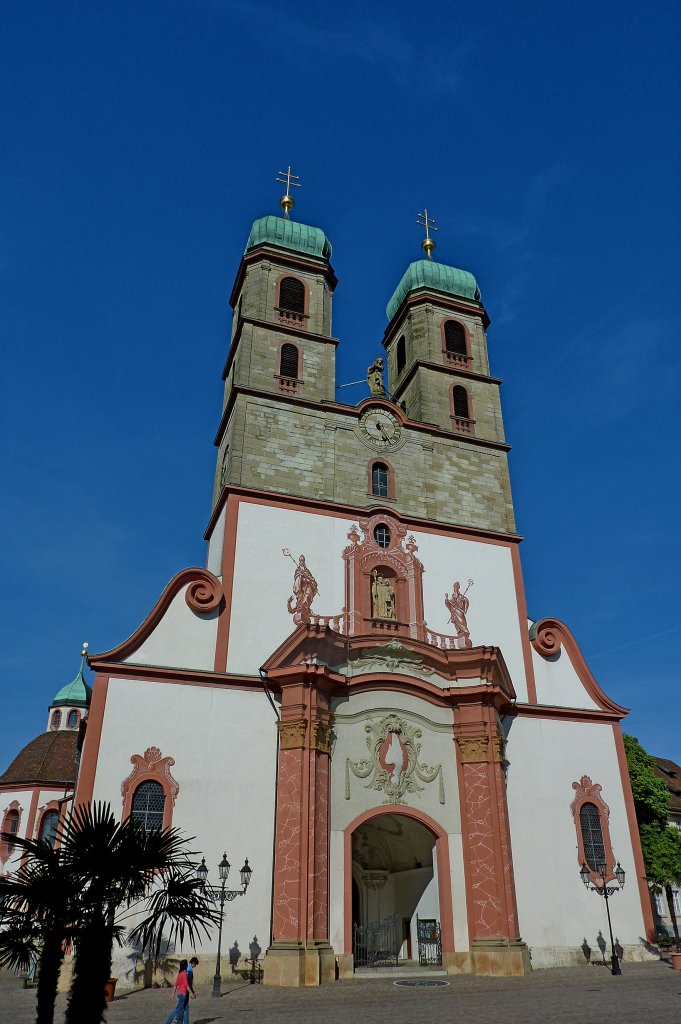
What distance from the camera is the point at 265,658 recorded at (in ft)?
72.1

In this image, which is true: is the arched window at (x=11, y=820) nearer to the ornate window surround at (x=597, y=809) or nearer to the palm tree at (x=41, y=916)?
the ornate window surround at (x=597, y=809)

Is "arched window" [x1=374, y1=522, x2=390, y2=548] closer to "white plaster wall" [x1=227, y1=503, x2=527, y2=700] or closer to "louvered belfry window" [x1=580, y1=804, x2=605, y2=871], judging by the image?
"white plaster wall" [x1=227, y1=503, x2=527, y2=700]

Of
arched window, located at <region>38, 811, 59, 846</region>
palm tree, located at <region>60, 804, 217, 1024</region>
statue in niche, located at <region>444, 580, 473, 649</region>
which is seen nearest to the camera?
palm tree, located at <region>60, 804, 217, 1024</region>

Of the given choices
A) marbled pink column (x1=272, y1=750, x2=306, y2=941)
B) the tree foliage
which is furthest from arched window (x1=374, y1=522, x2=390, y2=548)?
the tree foliage

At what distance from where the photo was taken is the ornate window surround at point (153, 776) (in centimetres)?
1903

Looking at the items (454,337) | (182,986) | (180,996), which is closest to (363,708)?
(182,986)

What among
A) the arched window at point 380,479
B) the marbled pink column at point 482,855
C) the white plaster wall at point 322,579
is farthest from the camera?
the arched window at point 380,479

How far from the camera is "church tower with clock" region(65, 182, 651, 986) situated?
1938cm

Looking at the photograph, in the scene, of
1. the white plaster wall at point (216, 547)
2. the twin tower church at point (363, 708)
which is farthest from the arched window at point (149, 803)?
the white plaster wall at point (216, 547)

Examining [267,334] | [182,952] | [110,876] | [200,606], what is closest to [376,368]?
[267,334]

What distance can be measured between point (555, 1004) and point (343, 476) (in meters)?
15.9

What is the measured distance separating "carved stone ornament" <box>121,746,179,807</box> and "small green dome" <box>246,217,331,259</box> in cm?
1960

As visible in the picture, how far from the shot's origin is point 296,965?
17.5m

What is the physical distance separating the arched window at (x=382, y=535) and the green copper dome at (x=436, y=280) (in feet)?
40.5
